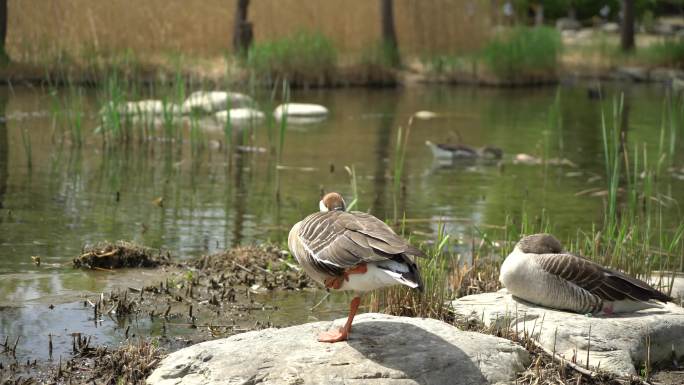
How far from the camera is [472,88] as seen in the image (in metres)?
29.4

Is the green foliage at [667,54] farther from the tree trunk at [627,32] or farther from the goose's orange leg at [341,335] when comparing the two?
the goose's orange leg at [341,335]

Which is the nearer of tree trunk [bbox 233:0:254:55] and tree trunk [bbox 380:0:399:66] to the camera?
tree trunk [bbox 233:0:254:55]

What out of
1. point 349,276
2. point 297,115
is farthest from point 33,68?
point 349,276

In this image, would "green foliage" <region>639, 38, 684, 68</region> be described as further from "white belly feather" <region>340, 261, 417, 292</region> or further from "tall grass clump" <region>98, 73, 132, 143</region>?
"white belly feather" <region>340, 261, 417, 292</region>

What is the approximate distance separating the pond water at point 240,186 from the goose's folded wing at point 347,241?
171 cm

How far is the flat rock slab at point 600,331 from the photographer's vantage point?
230 inches

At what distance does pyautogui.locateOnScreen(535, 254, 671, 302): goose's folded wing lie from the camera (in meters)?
6.24

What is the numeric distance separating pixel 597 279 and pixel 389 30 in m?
24.1

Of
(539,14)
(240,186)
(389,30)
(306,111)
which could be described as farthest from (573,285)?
(539,14)

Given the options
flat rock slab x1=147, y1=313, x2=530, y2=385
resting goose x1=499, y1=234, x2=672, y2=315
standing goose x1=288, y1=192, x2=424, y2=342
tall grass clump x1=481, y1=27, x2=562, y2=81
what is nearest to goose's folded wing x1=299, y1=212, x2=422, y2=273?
standing goose x1=288, y1=192, x2=424, y2=342

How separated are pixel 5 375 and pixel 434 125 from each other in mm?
15654

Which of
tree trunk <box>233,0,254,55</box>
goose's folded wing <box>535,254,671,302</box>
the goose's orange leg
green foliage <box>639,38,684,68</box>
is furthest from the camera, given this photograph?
green foliage <box>639,38,684,68</box>

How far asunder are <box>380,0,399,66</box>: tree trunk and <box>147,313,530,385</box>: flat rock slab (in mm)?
23861

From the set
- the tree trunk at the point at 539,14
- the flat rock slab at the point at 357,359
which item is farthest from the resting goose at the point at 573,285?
the tree trunk at the point at 539,14
